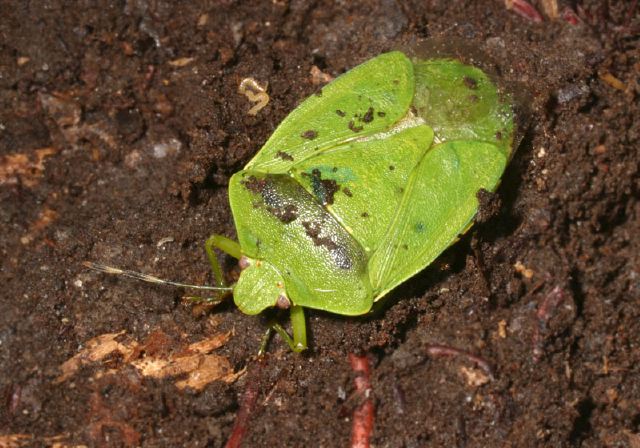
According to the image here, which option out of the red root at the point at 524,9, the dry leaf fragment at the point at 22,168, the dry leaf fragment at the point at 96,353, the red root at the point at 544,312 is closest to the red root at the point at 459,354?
the red root at the point at 544,312

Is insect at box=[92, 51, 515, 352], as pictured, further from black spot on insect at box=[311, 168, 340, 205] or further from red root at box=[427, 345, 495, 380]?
red root at box=[427, 345, 495, 380]

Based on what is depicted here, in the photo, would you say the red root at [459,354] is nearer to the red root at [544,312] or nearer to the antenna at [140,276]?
the red root at [544,312]

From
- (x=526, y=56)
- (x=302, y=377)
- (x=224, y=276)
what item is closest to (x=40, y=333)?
(x=224, y=276)

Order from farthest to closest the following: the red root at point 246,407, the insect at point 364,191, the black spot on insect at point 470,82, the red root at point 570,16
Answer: the red root at point 570,16 → the red root at point 246,407 → the black spot on insect at point 470,82 → the insect at point 364,191

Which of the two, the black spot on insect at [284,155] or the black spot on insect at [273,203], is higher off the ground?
the black spot on insect at [284,155]

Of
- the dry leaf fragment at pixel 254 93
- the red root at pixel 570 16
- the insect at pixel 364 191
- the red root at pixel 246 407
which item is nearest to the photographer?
the insect at pixel 364 191

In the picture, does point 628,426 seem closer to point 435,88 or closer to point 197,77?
point 435,88

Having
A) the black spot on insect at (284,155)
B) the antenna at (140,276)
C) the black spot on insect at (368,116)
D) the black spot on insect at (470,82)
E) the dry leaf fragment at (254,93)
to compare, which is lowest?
the antenna at (140,276)

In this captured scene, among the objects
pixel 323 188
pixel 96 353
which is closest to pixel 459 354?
pixel 323 188
